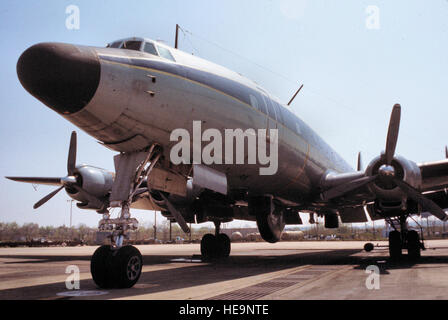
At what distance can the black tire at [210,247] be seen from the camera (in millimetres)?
17594

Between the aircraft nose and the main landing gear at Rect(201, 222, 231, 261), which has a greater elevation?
the aircraft nose

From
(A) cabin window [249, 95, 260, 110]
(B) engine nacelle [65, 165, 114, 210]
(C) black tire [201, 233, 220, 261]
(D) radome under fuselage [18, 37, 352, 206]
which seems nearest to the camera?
(D) radome under fuselage [18, 37, 352, 206]

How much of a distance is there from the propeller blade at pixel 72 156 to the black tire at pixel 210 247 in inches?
257

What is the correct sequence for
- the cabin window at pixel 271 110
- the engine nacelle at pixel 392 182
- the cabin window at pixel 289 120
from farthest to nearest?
1. the cabin window at pixel 289 120
2. the engine nacelle at pixel 392 182
3. the cabin window at pixel 271 110

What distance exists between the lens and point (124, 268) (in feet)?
22.9

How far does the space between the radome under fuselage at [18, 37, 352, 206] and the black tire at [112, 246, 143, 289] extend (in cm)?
241

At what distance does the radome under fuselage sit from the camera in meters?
7.38

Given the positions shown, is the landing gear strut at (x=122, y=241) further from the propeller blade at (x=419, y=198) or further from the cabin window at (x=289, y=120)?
the propeller blade at (x=419, y=198)

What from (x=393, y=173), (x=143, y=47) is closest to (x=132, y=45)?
(x=143, y=47)

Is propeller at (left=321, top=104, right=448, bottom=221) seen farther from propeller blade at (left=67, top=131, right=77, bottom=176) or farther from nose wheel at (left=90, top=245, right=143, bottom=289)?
propeller blade at (left=67, top=131, right=77, bottom=176)

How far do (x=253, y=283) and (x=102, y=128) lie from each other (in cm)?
434

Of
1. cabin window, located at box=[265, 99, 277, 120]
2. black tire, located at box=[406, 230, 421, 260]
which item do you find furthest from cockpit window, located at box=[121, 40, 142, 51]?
black tire, located at box=[406, 230, 421, 260]

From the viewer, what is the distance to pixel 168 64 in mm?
8422

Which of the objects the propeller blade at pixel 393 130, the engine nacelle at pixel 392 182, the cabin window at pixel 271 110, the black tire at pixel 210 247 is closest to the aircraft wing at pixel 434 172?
the engine nacelle at pixel 392 182
